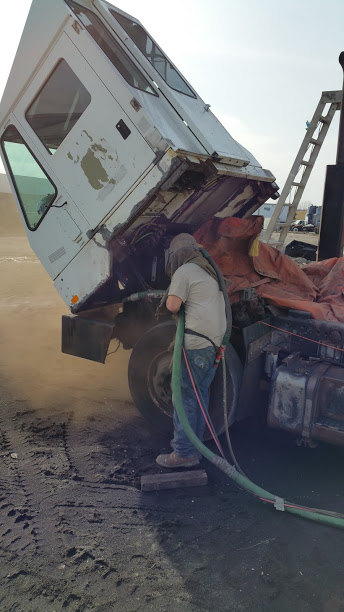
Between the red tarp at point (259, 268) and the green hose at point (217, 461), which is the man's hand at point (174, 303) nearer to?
the green hose at point (217, 461)

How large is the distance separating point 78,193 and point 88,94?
818mm

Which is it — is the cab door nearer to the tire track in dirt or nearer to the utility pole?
the tire track in dirt

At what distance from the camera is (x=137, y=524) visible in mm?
3225

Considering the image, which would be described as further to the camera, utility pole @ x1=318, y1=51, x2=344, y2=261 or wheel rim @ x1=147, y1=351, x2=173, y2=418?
utility pole @ x1=318, y1=51, x2=344, y2=261

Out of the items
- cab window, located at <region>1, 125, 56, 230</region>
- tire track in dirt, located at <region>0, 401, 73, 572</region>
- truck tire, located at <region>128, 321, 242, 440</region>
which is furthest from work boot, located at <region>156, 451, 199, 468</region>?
cab window, located at <region>1, 125, 56, 230</region>

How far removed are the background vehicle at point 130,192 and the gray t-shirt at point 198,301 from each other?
409 mm

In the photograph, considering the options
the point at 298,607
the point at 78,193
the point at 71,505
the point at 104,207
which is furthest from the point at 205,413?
the point at 78,193

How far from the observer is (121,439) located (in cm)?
441

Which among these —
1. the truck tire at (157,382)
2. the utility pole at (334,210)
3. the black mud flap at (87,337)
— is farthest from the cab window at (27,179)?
the utility pole at (334,210)

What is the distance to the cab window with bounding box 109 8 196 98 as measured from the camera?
15.0 ft

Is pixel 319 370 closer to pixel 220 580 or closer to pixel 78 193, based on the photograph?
pixel 220 580

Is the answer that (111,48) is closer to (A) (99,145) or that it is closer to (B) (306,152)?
(A) (99,145)

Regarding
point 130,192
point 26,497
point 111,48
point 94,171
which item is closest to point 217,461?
point 26,497

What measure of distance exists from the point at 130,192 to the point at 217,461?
7.16 feet
